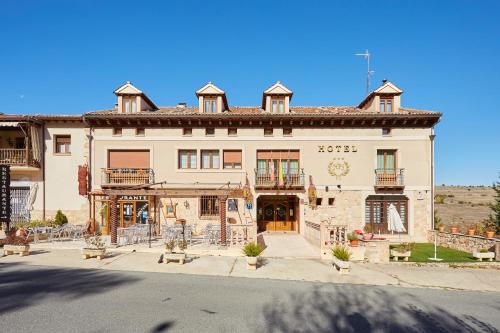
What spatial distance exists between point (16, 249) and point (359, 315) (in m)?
14.5

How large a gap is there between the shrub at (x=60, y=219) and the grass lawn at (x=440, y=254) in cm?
2041

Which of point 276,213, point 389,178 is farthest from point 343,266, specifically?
point 389,178

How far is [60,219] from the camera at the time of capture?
1733cm

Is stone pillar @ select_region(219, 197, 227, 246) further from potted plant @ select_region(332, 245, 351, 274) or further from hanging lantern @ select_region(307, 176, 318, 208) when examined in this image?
hanging lantern @ select_region(307, 176, 318, 208)

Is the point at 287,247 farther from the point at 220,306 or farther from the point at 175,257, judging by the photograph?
the point at 220,306

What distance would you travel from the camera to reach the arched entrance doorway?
18.9 metres

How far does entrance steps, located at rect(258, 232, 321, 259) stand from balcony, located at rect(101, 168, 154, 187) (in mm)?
8491

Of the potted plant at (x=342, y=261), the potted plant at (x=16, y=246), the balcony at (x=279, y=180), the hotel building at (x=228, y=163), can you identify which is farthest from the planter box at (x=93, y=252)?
the potted plant at (x=342, y=261)

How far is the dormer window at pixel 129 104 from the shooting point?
60.2 ft

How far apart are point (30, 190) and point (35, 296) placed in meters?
13.5

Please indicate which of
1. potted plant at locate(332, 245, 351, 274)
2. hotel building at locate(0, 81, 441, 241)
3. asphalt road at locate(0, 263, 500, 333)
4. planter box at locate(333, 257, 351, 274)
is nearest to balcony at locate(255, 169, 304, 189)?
hotel building at locate(0, 81, 441, 241)

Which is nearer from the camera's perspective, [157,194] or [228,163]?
[157,194]

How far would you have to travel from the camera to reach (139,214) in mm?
17828

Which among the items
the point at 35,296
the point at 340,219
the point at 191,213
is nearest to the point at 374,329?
the point at 35,296
